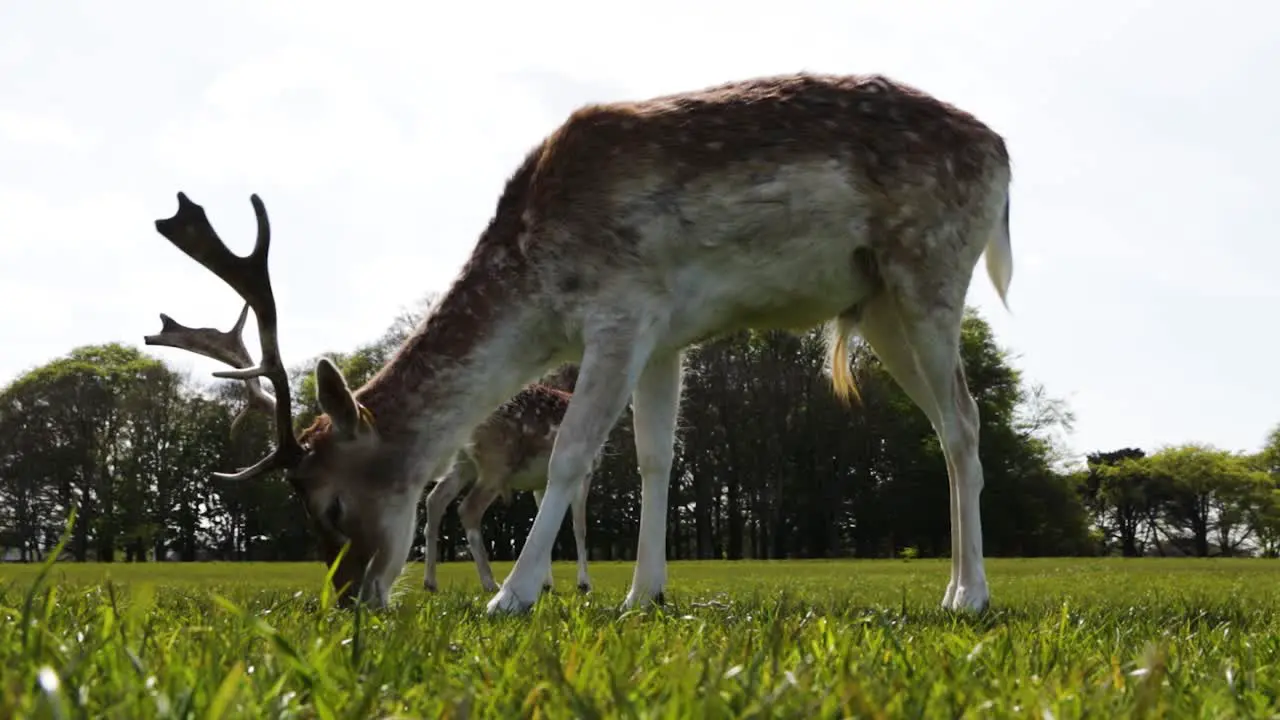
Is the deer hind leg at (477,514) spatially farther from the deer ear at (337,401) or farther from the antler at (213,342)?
the deer ear at (337,401)

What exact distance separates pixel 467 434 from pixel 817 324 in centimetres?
213

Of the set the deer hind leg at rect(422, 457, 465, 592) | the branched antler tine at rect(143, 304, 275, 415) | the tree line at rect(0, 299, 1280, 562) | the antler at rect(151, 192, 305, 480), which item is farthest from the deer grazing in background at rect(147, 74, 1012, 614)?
the tree line at rect(0, 299, 1280, 562)

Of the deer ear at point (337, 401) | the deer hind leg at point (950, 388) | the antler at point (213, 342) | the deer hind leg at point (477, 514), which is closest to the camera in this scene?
the deer ear at point (337, 401)

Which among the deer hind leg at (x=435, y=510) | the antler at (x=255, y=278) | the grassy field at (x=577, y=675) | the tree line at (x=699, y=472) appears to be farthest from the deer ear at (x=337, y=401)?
the tree line at (x=699, y=472)

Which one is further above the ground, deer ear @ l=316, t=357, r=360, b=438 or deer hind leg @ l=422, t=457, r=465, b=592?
deer ear @ l=316, t=357, r=360, b=438

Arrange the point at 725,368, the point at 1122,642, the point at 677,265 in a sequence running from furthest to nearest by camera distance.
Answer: the point at 725,368
the point at 677,265
the point at 1122,642

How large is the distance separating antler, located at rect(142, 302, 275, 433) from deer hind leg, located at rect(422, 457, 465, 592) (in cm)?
498

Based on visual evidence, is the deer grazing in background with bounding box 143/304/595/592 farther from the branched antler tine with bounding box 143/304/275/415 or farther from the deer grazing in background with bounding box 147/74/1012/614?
the deer grazing in background with bounding box 147/74/1012/614

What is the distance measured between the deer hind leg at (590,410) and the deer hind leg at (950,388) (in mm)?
1582

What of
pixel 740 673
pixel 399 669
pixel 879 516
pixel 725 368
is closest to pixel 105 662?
pixel 399 669

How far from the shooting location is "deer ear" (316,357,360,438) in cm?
534

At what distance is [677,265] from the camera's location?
5449 millimetres

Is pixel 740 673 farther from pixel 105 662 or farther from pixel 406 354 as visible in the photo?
pixel 406 354

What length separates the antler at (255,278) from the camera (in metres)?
5.58
